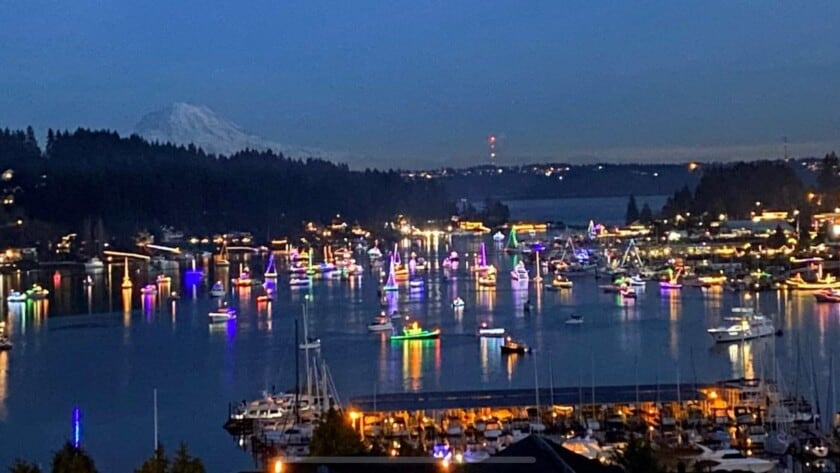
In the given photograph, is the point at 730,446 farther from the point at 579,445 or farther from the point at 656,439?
the point at 579,445

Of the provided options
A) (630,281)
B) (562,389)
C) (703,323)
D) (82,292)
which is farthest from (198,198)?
(562,389)

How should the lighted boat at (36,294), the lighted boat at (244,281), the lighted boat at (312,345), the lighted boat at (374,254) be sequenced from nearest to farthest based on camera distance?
the lighted boat at (312,345)
the lighted boat at (36,294)
the lighted boat at (244,281)
the lighted boat at (374,254)

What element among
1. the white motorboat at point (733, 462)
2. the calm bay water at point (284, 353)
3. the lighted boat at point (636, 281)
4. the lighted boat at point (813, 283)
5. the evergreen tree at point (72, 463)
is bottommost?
the white motorboat at point (733, 462)

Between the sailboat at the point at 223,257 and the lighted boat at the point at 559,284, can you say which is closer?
the lighted boat at the point at 559,284

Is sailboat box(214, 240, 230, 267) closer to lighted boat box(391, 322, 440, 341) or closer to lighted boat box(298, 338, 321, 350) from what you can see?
→ lighted boat box(391, 322, 440, 341)

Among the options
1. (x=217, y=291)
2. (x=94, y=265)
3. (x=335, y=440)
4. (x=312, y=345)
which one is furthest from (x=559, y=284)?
(x=335, y=440)

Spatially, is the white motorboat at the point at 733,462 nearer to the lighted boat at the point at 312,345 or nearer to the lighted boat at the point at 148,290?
the lighted boat at the point at 312,345

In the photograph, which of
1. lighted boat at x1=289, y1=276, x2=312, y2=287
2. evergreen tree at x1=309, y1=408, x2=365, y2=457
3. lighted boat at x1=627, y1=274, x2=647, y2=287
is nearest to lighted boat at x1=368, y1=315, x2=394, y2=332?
lighted boat at x1=627, y1=274, x2=647, y2=287

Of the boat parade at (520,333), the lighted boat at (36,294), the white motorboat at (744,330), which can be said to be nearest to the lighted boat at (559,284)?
the boat parade at (520,333)
